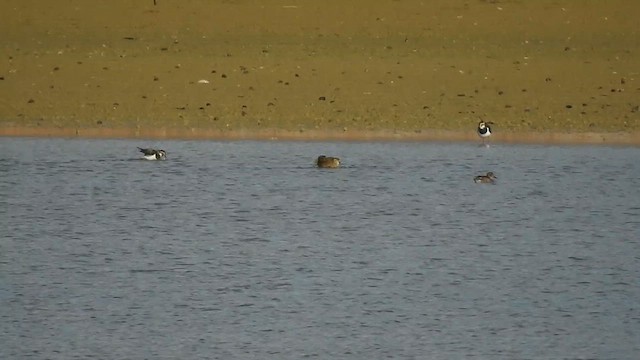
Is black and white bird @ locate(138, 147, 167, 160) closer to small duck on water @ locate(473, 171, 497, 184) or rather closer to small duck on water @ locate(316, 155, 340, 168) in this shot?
small duck on water @ locate(316, 155, 340, 168)

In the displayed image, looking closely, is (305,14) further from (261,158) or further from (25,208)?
(25,208)

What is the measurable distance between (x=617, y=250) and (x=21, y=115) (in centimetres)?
1027

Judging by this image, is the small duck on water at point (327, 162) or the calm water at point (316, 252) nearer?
the calm water at point (316, 252)

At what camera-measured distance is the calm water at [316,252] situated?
10.7 metres

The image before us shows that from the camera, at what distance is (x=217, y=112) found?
2247 centimetres

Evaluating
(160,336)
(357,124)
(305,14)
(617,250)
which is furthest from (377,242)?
(305,14)

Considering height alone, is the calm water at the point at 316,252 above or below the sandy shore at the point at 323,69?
below

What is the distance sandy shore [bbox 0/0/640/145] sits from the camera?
71.8 ft

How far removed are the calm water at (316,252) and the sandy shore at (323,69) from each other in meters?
1.06

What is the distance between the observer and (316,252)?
14000 mm

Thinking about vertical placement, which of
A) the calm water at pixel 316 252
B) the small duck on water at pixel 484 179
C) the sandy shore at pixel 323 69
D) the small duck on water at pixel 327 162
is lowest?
the calm water at pixel 316 252

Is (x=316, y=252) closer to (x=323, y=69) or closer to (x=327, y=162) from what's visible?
(x=327, y=162)

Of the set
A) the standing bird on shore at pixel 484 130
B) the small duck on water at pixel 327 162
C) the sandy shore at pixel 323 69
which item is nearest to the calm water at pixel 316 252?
the small duck on water at pixel 327 162

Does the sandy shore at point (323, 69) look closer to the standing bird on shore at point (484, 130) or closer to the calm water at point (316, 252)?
the standing bird on shore at point (484, 130)
